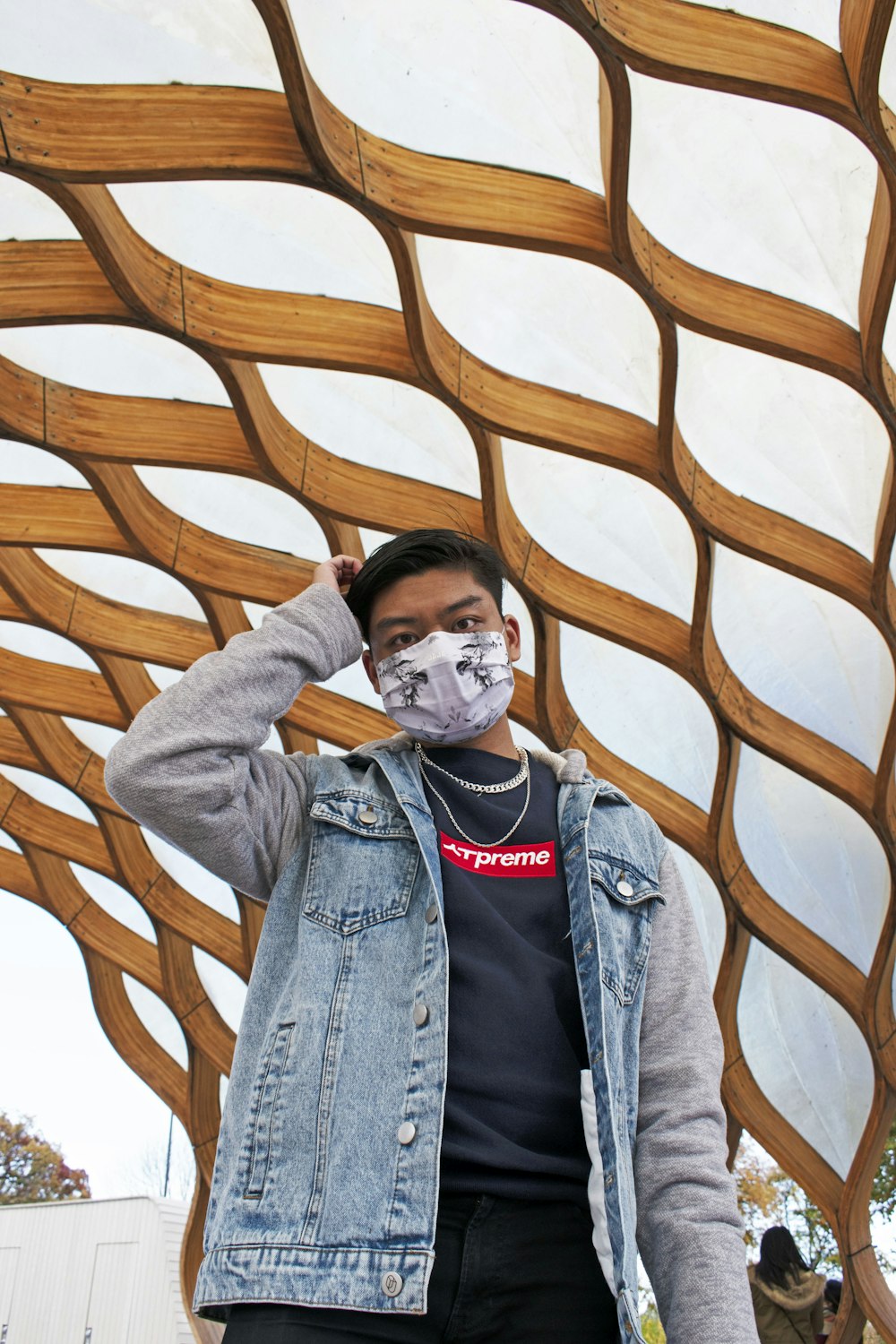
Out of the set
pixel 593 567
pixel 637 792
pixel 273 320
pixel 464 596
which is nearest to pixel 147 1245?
pixel 637 792

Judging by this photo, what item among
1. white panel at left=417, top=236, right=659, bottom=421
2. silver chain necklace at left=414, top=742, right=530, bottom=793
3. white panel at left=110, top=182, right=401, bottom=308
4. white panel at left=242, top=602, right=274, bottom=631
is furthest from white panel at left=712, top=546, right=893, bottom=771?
silver chain necklace at left=414, top=742, right=530, bottom=793

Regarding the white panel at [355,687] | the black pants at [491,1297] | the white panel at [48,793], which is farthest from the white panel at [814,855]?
the black pants at [491,1297]

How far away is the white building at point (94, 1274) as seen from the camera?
32031 millimetres

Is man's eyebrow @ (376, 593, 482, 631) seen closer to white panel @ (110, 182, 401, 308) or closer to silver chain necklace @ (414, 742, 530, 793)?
silver chain necklace @ (414, 742, 530, 793)

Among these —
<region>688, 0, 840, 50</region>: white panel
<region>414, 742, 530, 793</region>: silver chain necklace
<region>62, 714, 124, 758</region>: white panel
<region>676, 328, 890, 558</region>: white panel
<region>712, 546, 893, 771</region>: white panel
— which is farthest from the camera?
<region>62, 714, 124, 758</region>: white panel

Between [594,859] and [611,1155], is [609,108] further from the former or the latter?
[611,1155]

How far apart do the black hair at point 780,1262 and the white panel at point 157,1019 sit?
629 inches

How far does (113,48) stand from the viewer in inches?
348

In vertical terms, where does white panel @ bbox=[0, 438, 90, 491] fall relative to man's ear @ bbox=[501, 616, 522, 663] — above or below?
above

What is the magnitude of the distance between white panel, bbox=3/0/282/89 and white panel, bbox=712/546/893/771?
789cm

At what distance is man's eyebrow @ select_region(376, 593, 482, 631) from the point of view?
3.40 m

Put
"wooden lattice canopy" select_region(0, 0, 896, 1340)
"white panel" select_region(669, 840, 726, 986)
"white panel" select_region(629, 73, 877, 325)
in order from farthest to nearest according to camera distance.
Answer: "white panel" select_region(669, 840, 726, 986)
"white panel" select_region(629, 73, 877, 325)
"wooden lattice canopy" select_region(0, 0, 896, 1340)

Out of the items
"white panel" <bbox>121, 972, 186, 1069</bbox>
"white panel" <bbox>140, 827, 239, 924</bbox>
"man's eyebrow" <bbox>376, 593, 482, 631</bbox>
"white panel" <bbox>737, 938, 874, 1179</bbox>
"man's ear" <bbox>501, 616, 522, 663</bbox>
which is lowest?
"man's eyebrow" <bbox>376, 593, 482, 631</bbox>

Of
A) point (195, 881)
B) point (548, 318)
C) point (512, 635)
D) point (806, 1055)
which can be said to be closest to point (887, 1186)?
point (806, 1055)
